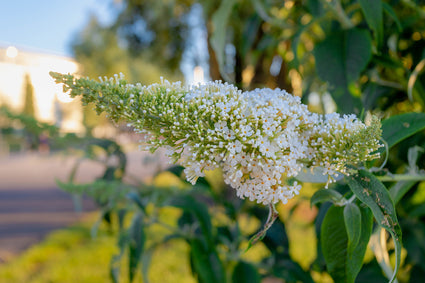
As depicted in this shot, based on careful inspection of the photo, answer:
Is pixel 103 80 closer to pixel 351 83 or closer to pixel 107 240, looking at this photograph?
pixel 351 83

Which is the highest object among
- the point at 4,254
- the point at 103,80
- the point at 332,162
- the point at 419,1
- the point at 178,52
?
the point at 178,52

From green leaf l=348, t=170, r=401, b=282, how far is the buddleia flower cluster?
28 millimetres

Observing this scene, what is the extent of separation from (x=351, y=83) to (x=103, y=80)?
1.91 feet

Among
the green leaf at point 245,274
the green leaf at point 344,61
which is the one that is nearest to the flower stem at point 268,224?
the green leaf at point 344,61

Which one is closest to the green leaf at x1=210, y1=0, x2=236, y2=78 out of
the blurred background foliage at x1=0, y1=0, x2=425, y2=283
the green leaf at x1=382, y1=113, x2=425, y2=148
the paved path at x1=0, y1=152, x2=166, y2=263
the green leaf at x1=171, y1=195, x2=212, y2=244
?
the blurred background foliage at x1=0, y1=0, x2=425, y2=283

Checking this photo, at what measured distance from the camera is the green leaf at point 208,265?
39.9 inches

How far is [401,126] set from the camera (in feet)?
2.08

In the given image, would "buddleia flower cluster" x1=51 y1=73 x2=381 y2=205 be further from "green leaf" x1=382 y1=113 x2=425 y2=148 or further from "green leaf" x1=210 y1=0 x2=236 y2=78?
"green leaf" x1=210 y1=0 x2=236 y2=78

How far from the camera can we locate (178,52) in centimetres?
523

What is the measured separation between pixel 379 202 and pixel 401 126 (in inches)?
8.3

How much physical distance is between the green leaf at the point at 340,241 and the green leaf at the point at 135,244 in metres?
0.66

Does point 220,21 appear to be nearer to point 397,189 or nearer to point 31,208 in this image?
point 397,189

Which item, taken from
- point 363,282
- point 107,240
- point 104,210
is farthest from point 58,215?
point 363,282

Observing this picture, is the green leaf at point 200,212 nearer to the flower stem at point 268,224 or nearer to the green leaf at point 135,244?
the green leaf at point 135,244
